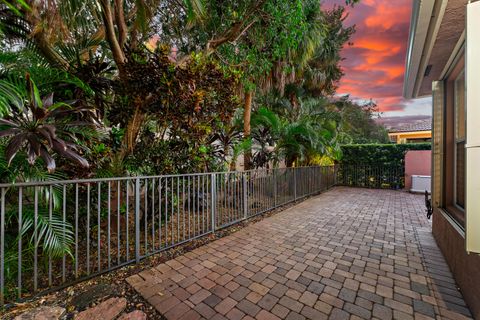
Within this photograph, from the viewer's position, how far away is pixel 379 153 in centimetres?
979

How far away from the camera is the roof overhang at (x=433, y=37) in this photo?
2028 mm

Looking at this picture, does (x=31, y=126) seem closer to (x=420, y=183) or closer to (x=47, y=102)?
(x=47, y=102)

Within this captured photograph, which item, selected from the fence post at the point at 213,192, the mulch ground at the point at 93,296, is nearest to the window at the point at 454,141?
the fence post at the point at 213,192

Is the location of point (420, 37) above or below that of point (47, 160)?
above

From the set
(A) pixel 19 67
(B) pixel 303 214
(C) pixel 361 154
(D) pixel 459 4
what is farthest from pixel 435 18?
(C) pixel 361 154

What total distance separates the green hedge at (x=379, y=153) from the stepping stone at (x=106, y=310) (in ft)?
35.3

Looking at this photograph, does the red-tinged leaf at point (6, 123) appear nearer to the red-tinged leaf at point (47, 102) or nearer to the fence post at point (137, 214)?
the red-tinged leaf at point (47, 102)

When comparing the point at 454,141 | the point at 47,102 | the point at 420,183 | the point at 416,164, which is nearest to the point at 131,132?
the point at 47,102

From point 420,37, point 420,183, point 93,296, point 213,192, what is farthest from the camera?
point 420,183

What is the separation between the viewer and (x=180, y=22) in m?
5.34

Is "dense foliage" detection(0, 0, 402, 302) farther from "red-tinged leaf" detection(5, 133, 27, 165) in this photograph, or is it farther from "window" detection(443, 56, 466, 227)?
"window" detection(443, 56, 466, 227)

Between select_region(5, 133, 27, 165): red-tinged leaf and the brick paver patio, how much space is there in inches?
65.7

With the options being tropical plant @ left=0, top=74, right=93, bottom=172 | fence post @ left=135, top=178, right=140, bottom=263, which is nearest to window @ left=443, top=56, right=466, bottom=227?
fence post @ left=135, top=178, right=140, bottom=263

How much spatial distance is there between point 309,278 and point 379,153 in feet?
31.5
